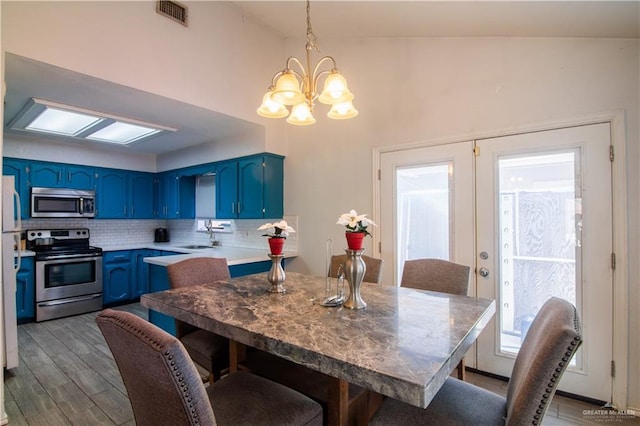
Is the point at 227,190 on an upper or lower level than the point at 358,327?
upper

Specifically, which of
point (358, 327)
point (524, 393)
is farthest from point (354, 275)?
point (524, 393)

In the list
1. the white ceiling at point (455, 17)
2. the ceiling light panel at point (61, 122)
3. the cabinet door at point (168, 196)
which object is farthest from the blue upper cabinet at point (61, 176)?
the white ceiling at point (455, 17)

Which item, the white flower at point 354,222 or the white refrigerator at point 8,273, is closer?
the white flower at point 354,222

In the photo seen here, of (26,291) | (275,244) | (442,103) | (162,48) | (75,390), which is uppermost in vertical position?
(162,48)

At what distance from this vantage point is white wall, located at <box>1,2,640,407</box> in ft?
6.79

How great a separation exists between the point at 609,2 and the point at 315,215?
287 centimetres

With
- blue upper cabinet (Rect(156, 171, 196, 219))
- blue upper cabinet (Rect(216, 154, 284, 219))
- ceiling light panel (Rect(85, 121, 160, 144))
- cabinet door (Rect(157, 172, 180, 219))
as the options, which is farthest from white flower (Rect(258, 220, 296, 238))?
cabinet door (Rect(157, 172, 180, 219))

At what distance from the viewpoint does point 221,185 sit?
425 centimetres

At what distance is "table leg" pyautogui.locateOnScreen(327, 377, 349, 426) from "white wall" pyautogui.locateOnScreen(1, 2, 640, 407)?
2095 millimetres

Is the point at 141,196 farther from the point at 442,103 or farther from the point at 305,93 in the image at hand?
the point at 442,103

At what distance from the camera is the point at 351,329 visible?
48.9 inches

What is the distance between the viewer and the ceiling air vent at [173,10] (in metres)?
2.63

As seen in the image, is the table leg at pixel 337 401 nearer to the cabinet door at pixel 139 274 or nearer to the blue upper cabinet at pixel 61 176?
the cabinet door at pixel 139 274

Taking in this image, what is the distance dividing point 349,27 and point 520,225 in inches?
95.9
